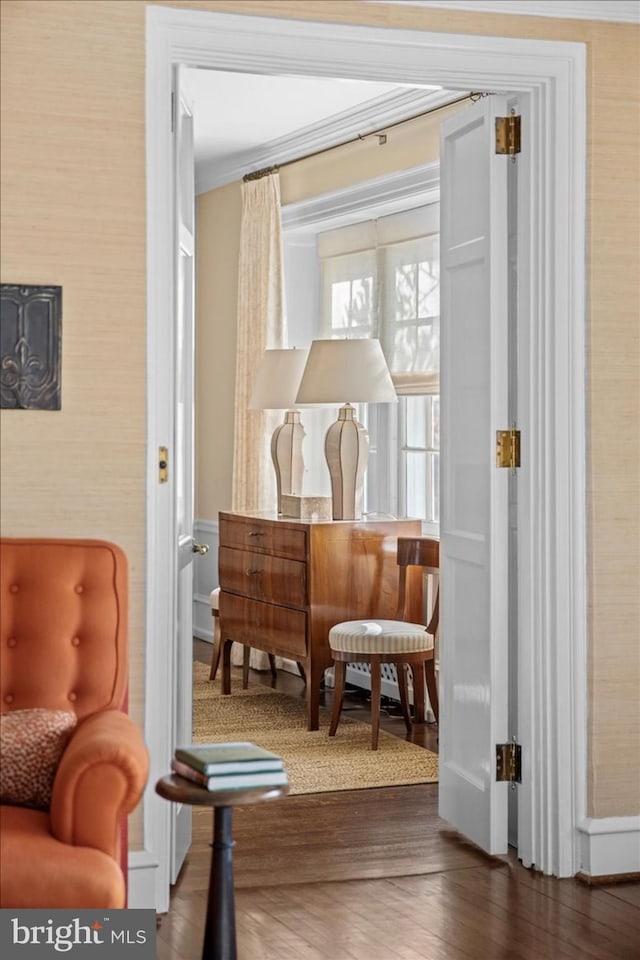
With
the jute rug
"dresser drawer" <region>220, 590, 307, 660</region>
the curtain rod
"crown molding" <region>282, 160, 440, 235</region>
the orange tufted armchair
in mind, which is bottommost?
the jute rug

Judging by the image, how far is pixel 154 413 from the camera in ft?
10.9

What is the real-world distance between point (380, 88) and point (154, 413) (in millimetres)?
3093

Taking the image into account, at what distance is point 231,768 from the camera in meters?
2.53

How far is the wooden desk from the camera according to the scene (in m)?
5.55

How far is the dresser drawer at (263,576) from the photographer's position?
5627 mm

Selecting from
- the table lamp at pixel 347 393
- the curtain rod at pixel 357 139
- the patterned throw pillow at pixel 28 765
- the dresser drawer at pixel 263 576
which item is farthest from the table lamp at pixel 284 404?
the patterned throw pillow at pixel 28 765

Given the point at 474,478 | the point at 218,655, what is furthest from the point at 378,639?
the point at 218,655

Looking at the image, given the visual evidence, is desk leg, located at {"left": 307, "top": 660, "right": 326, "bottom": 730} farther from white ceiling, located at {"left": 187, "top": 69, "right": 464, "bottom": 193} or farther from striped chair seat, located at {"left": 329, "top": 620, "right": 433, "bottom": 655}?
white ceiling, located at {"left": 187, "top": 69, "right": 464, "bottom": 193}

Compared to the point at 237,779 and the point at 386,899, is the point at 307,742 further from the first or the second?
the point at 237,779

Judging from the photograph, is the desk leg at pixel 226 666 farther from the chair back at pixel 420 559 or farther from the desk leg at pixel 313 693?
the chair back at pixel 420 559

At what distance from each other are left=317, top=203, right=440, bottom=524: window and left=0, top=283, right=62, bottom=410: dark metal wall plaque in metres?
2.80

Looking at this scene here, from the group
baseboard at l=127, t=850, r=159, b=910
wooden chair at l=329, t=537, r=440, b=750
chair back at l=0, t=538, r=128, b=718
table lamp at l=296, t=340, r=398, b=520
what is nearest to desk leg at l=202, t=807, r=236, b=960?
chair back at l=0, t=538, r=128, b=718

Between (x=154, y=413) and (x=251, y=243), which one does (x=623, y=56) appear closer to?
(x=154, y=413)

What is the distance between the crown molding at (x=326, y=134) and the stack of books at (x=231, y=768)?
3627mm
